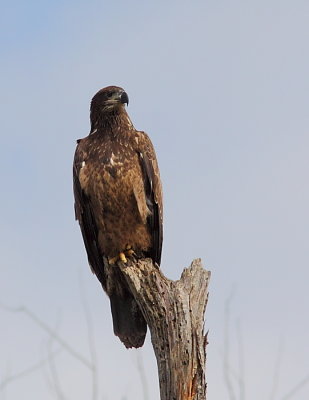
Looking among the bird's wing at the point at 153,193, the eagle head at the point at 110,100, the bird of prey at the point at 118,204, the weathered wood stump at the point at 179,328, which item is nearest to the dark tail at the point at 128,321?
the bird of prey at the point at 118,204

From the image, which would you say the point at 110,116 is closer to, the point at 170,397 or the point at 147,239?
the point at 147,239

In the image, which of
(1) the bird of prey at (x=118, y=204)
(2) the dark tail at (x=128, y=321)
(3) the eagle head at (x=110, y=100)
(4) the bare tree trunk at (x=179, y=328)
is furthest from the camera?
(3) the eagle head at (x=110, y=100)

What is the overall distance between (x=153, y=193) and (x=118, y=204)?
1.14 feet

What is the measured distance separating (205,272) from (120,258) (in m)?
1.69

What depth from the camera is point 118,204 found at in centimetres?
748

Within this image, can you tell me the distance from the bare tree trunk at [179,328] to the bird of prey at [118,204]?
1282mm

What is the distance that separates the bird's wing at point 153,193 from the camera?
7625mm

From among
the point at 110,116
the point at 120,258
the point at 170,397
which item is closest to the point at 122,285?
the point at 120,258

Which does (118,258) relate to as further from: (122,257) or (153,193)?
(153,193)

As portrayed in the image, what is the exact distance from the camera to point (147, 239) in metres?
7.66

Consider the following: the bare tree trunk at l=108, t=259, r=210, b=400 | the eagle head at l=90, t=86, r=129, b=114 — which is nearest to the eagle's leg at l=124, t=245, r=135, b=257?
the eagle head at l=90, t=86, r=129, b=114

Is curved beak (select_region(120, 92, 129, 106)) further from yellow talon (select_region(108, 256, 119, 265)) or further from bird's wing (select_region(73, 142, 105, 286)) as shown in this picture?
yellow talon (select_region(108, 256, 119, 265))

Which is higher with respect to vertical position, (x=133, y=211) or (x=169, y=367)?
(x=133, y=211)

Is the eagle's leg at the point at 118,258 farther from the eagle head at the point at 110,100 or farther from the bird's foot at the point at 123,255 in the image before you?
the eagle head at the point at 110,100
